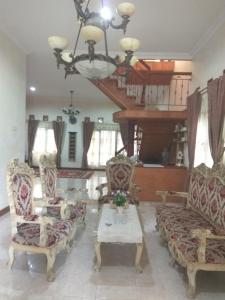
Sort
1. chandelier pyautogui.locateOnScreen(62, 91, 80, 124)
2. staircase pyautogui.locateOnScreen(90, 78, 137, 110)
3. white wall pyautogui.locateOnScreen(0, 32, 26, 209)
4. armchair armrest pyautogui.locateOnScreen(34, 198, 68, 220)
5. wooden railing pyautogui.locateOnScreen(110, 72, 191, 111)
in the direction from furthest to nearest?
chandelier pyautogui.locateOnScreen(62, 91, 80, 124) < wooden railing pyautogui.locateOnScreen(110, 72, 191, 111) < staircase pyautogui.locateOnScreen(90, 78, 137, 110) < white wall pyautogui.locateOnScreen(0, 32, 26, 209) < armchair armrest pyautogui.locateOnScreen(34, 198, 68, 220)

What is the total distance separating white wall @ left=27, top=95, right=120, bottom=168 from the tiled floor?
30.7ft

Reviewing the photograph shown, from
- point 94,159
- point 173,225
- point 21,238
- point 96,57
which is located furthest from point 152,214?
point 94,159

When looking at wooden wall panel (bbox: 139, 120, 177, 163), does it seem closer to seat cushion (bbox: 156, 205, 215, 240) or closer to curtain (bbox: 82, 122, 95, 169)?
seat cushion (bbox: 156, 205, 215, 240)

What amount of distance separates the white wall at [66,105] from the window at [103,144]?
52 centimetres

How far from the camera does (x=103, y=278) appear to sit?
295 cm

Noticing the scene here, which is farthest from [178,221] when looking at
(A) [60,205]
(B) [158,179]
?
(B) [158,179]

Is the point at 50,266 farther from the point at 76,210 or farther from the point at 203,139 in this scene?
the point at 203,139

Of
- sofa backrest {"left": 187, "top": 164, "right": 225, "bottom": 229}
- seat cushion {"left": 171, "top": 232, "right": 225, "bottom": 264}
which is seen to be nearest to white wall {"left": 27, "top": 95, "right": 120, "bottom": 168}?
sofa backrest {"left": 187, "top": 164, "right": 225, "bottom": 229}

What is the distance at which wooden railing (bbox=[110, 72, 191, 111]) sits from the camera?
7.66m

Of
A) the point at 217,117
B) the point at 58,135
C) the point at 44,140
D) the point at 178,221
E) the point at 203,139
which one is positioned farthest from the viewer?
the point at 44,140

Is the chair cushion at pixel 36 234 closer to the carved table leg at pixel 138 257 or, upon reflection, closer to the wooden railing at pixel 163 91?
the carved table leg at pixel 138 257

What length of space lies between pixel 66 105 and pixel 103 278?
1096cm

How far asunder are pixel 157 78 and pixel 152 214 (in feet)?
13.0

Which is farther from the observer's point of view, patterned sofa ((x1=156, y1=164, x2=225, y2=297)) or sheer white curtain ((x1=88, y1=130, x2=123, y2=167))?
sheer white curtain ((x1=88, y1=130, x2=123, y2=167))
